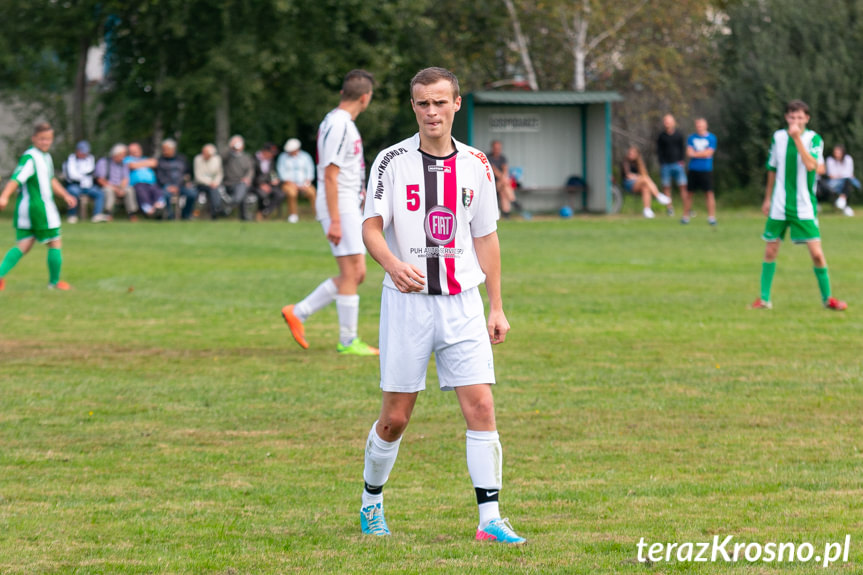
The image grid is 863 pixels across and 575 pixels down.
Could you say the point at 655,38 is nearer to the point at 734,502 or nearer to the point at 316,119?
the point at 316,119

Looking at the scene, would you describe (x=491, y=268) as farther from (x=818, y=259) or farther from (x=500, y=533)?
(x=818, y=259)

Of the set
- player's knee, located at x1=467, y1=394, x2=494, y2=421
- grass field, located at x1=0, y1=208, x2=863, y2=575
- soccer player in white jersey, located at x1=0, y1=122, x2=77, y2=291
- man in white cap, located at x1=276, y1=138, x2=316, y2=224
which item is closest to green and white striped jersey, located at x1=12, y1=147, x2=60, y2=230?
soccer player in white jersey, located at x1=0, y1=122, x2=77, y2=291

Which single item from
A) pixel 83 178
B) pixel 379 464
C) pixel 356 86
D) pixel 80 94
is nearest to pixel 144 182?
pixel 83 178

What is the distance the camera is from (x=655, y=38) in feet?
136

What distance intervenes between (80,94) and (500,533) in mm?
33281

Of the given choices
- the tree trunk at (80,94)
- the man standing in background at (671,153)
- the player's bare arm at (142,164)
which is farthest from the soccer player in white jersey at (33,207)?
the tree trunk at (80,94)

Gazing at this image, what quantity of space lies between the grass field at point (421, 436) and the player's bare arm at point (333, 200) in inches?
40.9

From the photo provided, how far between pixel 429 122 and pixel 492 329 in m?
0.91

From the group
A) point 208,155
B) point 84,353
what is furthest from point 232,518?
point 208,155

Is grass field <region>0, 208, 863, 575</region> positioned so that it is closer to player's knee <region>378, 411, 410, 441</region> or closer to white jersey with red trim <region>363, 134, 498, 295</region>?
player's knee <region>378, 411, 410, 441</region>

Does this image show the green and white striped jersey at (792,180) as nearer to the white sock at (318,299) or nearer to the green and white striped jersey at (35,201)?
the white sock at (318,299)

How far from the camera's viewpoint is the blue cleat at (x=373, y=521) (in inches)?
215

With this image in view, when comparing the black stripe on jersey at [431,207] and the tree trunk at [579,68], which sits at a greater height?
the tree trunk at [579,68]


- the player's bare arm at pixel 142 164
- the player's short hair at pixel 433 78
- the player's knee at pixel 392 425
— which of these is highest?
the player's short hair at pixel 433 78
